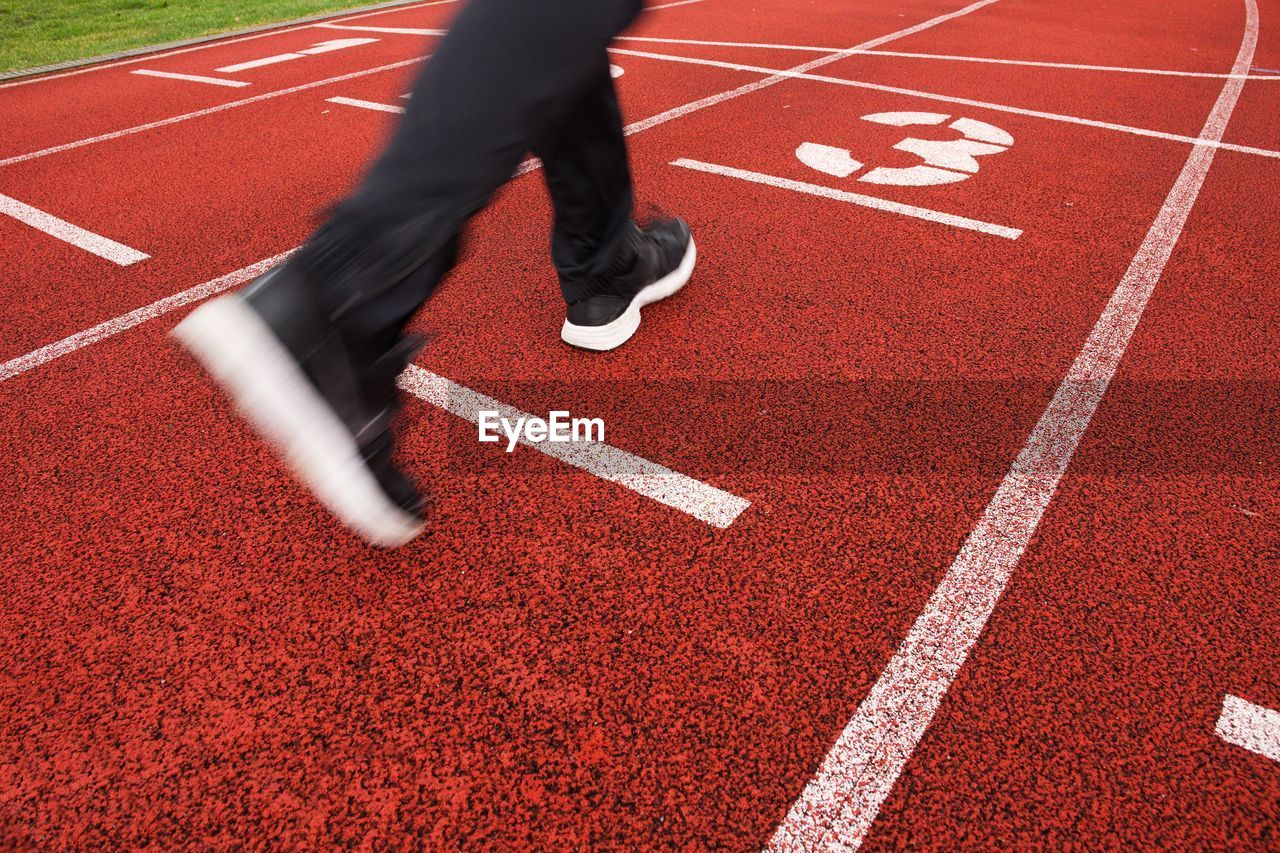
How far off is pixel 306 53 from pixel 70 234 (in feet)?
15.2

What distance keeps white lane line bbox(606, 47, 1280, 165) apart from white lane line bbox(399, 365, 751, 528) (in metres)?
2.31

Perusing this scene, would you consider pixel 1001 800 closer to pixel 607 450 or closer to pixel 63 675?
pixel 607 450

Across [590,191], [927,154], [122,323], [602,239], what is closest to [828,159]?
[927,154]

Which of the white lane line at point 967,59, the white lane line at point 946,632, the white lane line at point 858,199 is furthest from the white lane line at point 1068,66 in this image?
the white lane line at point 946,632

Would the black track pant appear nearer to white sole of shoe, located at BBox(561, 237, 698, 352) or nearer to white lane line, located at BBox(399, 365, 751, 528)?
white lane line, located at BBox(399, 365, 751, 528)

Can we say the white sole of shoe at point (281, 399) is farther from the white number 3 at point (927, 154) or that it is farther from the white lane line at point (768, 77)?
the white lane line at point (768, 77)

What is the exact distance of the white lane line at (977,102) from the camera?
454 cm

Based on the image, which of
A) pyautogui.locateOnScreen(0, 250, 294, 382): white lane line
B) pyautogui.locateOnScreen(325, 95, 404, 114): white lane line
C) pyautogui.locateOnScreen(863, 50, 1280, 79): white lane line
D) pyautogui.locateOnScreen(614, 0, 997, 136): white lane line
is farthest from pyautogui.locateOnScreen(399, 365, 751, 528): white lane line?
pyautogui.locateOnScreen(863, 50, 1280, 79): white lane line

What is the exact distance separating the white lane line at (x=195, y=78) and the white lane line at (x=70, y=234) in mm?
2690

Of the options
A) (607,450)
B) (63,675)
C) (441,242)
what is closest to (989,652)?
(607,450)

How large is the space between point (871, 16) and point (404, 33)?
16.6 ft

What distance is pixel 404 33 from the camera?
8164 mm

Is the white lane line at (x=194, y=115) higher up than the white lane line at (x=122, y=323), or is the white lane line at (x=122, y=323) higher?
the white lane line at (x=194, y=115)

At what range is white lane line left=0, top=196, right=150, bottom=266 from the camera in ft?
10.8
